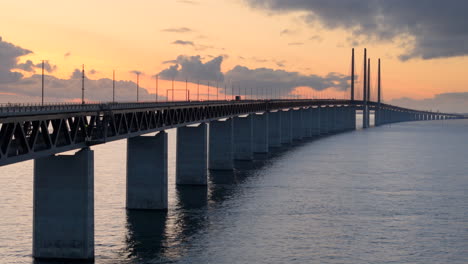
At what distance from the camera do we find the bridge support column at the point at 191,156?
91.7 m

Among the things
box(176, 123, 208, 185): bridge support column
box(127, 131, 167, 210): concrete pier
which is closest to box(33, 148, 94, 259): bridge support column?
box(127, 131, 167, 210): concrete pier

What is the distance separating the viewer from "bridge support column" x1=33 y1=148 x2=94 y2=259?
163 ft

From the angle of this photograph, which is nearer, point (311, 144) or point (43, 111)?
point (43, 111)

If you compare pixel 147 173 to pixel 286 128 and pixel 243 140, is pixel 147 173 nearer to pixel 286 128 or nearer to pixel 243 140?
pixel 243 140

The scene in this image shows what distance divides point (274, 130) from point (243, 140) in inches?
1721

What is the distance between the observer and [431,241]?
60406mm

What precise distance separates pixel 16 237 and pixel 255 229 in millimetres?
21784

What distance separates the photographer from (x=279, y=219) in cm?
7019

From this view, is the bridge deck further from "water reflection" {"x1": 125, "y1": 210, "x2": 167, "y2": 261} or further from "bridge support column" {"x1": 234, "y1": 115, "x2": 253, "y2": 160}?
"bridge support column" {"x1": 234, "y1": 115, "x2": 253, "y2": 160}

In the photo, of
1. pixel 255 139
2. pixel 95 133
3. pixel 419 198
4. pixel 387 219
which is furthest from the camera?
pixel 255 139

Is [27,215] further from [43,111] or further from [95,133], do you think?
[43,111]

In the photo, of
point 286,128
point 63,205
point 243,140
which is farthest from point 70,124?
point 286,128

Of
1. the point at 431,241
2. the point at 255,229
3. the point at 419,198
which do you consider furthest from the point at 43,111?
the point at 419,198

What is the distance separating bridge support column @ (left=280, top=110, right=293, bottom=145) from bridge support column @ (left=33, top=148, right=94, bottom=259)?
14575cm
